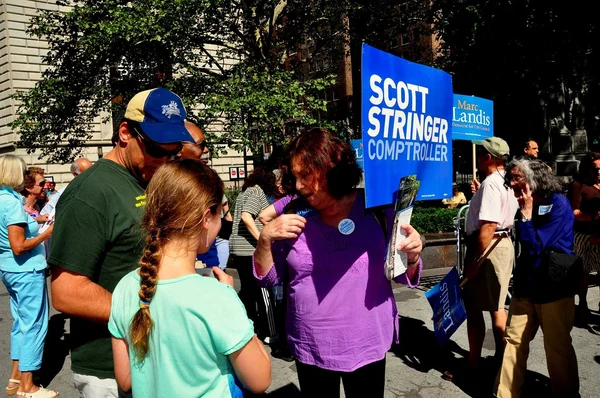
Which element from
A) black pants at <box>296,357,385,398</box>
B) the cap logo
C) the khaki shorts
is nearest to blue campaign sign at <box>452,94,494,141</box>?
the khaki shorts

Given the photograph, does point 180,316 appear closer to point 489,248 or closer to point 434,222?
point 489,248

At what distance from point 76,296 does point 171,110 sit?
0.86m

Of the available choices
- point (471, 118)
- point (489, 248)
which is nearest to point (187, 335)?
point (489, 248)

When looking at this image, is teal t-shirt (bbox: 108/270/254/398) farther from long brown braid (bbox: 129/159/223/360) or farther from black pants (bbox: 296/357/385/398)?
black pants (bbox: 296/357/385/398)

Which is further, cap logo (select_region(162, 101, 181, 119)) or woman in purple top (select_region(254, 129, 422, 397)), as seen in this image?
woman in purple top (select_region(254, 129, 422, 397))

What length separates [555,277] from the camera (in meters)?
3.11

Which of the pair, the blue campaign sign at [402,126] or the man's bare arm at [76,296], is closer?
the man's bare arm at [76,296]

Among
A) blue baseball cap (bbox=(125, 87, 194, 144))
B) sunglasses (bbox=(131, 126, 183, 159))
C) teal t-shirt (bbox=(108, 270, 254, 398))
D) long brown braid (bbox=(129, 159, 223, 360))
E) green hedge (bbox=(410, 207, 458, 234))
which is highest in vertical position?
blue baseball cap (bbox=(125, 87, 194, 144))

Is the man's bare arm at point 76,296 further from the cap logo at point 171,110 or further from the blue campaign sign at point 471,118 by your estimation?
the blue campaign sign at point 471,118

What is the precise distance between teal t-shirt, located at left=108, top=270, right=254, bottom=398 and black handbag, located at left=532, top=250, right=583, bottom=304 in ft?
7.87

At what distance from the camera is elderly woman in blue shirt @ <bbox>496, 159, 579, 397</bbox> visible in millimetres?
3195

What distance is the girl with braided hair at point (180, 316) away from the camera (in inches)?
59.2

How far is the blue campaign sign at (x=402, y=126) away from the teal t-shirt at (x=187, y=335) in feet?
2.47

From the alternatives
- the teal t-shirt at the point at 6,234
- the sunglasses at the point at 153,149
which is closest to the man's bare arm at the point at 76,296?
the sunglasses at the point at 153,149
